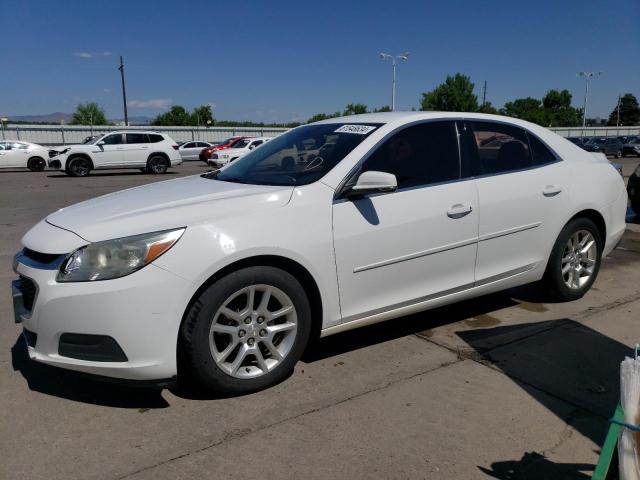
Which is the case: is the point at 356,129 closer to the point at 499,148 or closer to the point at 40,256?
the point at 499,148

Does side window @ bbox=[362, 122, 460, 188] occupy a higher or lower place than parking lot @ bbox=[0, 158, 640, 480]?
higher

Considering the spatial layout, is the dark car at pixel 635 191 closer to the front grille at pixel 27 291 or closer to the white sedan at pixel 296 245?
the white sedan at pixel 296 245

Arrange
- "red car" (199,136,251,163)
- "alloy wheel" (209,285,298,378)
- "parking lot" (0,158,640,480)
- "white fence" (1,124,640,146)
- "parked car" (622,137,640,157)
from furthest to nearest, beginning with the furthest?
1. "white fence" (1,124,640,146)
2. "parked car" (622,137,640,157)
3. "red car" (199,136,251,163)
4. "alloy wheel" (209,285,298,378)
5. "parking lot" (0,158,640,480)

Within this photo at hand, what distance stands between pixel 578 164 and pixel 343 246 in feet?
8.14

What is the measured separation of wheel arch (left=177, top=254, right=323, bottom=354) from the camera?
2869mm

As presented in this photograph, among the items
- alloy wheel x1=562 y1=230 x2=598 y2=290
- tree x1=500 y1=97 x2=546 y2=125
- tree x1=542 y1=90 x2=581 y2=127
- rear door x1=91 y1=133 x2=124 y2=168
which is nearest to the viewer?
alloy wheel x1=562 y1=230 x2=598 y2=290

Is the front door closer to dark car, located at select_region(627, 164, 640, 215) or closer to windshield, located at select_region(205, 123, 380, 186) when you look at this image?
windshield, located at select_region(205, 123, 380, 186)

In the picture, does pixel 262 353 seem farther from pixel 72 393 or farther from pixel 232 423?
pixel 72 393

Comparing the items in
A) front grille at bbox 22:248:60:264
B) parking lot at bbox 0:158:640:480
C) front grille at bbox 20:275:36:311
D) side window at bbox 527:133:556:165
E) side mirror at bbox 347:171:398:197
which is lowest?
parking lot at bbox 0:158:640:480

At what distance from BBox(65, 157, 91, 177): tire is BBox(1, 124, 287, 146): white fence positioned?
20.9 m

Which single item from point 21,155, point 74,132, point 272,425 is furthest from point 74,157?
point 74,132

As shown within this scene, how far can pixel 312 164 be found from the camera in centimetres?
363

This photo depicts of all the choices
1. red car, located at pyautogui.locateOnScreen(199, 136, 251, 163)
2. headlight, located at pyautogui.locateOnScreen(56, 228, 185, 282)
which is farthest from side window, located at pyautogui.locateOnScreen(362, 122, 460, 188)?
red car, located at pyautogui.locateOnScreen(199, 136, 251, 163)

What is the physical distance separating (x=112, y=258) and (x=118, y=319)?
30 centimetres
